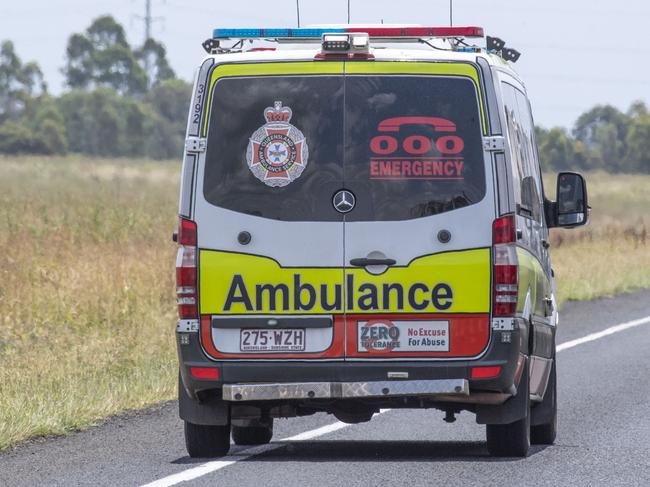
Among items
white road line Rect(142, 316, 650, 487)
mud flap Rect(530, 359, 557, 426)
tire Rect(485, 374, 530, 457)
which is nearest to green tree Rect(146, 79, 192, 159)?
white road line Rect(142, 316, 650, 487)

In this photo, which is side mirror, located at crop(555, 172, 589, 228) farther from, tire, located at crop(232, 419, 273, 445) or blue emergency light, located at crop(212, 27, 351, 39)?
tire, located at crop(232, 419, 273, 445)

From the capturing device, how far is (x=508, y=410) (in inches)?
352

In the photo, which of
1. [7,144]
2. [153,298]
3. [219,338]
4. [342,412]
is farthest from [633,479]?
[7,144]

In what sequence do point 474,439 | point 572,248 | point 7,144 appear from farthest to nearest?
point 7,144 → point 572,248 → point 474,439

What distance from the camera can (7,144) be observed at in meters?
92.4

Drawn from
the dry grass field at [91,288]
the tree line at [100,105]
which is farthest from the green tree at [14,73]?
the dry grass field at [91,288]

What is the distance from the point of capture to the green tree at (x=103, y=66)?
6068 inches

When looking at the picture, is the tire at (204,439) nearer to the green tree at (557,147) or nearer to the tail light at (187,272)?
the tail light at (187,272)

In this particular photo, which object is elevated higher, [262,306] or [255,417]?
[262,306]

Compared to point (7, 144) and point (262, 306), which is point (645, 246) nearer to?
point (262, 306)

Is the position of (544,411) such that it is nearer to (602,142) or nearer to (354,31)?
(354,31)

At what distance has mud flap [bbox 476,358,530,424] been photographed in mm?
8930

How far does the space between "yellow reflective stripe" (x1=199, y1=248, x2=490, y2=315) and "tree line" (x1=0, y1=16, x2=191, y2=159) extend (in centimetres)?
7653

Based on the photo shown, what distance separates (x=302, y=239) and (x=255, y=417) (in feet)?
3.61
